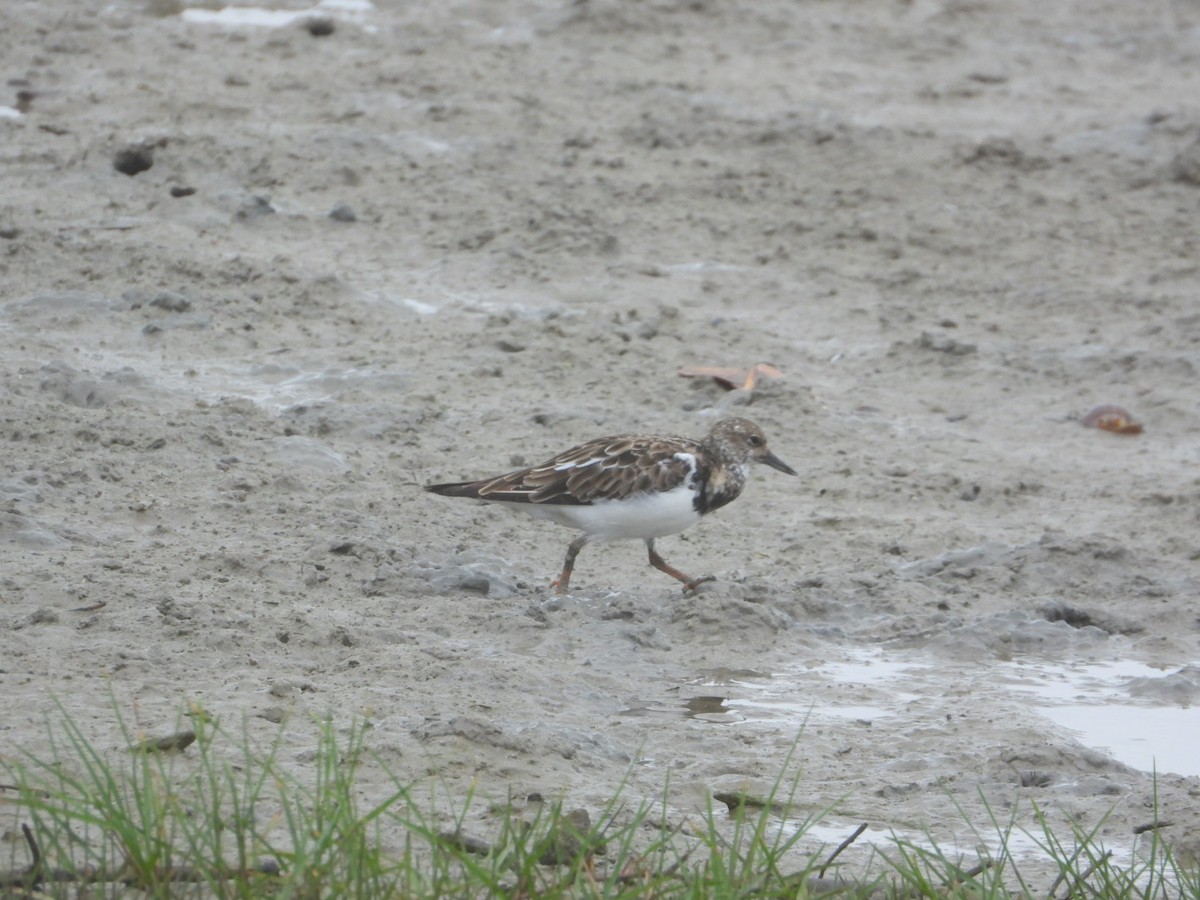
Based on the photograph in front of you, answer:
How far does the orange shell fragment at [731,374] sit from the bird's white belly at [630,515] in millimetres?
1698

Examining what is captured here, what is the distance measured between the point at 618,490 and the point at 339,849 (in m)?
3.33

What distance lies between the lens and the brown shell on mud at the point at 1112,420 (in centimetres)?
898

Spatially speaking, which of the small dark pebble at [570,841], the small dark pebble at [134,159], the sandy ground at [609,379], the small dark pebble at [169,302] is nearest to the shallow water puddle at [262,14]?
the sandy ground at [609,379]

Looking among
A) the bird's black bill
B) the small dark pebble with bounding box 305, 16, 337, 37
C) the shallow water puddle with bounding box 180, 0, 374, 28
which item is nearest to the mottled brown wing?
the bird's black bill

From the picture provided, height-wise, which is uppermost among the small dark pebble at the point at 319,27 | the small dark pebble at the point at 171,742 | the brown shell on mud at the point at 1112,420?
the small dark pebble at the point at 319,27

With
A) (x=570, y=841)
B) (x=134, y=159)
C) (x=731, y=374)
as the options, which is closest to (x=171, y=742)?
(x=570, y=841)

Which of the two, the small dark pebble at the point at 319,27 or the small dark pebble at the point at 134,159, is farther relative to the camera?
the small dark pebble at the point at 319,27

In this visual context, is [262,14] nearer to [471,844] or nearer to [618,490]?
[618,490]

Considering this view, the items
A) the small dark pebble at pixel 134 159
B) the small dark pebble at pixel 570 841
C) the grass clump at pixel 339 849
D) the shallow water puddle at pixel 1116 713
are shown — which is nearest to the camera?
the grass clump at pixel 339 849

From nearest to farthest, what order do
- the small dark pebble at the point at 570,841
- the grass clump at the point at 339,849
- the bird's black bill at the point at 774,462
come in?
the grass clump at the point at 339,849
the small dark pebble at the point at 570,841
the bird's black bill at the point at 774,462

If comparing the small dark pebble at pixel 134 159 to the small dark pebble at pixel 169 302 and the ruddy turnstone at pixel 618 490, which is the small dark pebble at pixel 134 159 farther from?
the ruddy turnstone at pixel 618 490

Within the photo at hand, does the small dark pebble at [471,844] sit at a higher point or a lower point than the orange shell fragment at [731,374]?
higher

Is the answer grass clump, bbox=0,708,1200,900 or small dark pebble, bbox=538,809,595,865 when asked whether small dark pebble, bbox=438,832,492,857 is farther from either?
small dark pebble, bbox=538,809,595,865

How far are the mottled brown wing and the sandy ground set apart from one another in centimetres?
31
